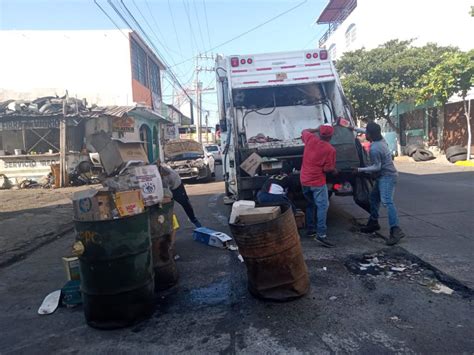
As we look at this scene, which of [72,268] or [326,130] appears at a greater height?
[326,130]

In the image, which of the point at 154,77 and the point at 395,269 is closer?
the point at 395,269

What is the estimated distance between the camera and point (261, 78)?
7.89 meters

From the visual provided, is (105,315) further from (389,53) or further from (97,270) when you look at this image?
(389,53)

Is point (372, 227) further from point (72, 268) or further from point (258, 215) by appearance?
point (72, 268)

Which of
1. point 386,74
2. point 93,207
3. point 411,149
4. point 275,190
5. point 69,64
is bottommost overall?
point 275,190

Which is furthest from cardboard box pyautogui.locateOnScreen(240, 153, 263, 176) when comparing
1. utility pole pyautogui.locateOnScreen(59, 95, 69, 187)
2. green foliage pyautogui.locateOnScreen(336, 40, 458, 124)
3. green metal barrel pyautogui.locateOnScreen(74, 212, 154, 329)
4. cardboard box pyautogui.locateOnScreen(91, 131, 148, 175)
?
green foliage pyautogui.locateOnScreen(336, 40, 458, 124)

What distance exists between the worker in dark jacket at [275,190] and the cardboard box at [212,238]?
0.82m

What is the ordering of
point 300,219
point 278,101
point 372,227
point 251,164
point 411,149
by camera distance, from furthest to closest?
point 411,149 < point 278,101 < point 251,164 < point 300,219 < point 372,227

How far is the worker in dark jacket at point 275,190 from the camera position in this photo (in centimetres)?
569

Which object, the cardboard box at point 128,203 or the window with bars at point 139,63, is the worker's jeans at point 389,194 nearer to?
the cardboard box at point 128,203

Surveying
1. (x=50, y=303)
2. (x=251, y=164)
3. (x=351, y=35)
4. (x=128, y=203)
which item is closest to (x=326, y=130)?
(x=251, y=164)

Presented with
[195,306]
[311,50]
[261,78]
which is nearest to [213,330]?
[195,306]

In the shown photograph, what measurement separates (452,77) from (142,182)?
1648cm

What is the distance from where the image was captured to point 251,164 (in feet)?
22.3
